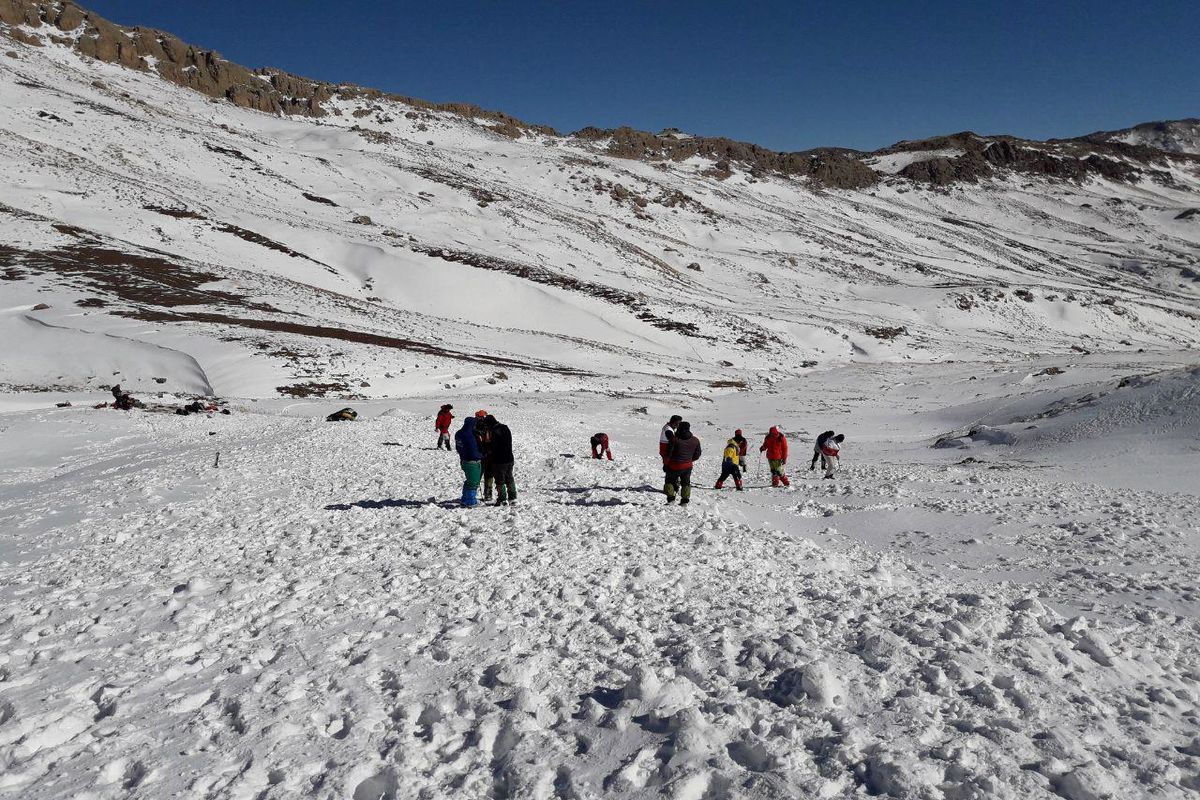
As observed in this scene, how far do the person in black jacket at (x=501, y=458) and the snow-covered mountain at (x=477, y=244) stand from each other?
25.4m

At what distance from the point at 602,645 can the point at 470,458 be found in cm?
686

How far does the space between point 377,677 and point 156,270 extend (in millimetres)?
58330

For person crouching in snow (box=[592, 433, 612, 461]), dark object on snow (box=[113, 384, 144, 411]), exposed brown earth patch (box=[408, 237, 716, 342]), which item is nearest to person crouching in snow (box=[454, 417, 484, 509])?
person crouching in snow (box=[592, 433, 612, 461])

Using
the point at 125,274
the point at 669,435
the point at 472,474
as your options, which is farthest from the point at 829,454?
the point at 125,274

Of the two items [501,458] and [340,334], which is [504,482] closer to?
[501,458]

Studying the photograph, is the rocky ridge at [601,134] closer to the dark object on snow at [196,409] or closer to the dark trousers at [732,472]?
the dark object on snow at [196,409]

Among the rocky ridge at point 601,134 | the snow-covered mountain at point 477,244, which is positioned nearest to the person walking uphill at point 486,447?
the snow-covered mountain at point 477,244

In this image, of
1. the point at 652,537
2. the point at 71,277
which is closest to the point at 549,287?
the point at 71,277

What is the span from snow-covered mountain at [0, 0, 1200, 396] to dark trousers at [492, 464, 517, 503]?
25.4m

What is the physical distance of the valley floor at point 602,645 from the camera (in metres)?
4.55

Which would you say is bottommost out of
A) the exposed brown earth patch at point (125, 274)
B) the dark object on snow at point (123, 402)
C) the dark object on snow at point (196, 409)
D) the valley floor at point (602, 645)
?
the valley floor at point (602, 645)

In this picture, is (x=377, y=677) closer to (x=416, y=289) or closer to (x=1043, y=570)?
(x=1043, y=570)

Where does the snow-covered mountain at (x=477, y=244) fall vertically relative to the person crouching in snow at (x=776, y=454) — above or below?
above

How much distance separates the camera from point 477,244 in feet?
279
